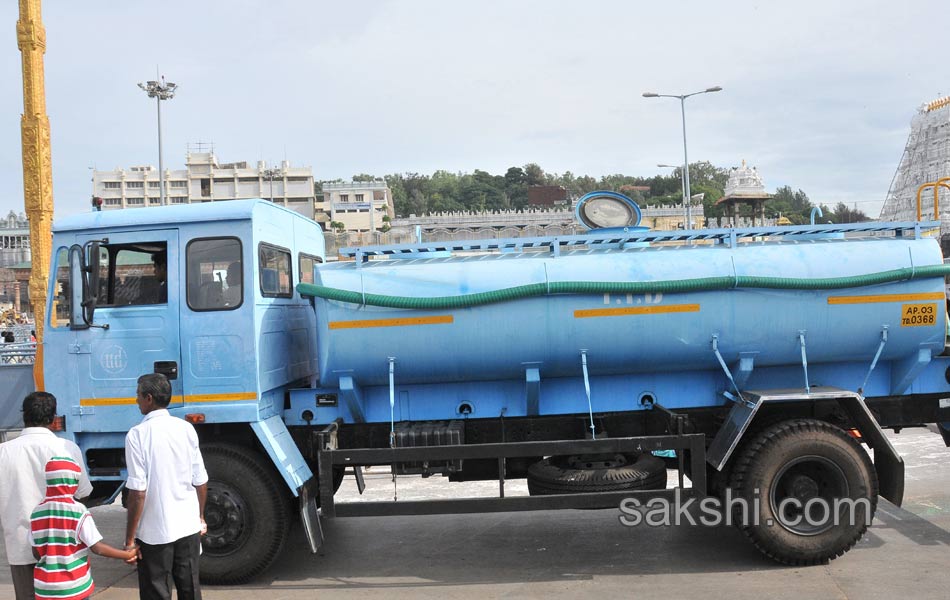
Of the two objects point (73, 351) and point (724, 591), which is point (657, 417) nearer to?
point (724, 591)

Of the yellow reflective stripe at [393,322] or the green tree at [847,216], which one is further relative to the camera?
the green tree at [847,216]

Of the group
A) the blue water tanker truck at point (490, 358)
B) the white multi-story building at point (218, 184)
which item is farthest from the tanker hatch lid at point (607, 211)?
the white multi-story building at point (218, 184)

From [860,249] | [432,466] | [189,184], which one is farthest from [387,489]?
[189,184]

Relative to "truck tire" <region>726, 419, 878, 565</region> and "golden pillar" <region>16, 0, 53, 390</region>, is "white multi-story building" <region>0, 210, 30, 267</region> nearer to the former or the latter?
"golden pillar" <region>16, 0, 53, 390</region>

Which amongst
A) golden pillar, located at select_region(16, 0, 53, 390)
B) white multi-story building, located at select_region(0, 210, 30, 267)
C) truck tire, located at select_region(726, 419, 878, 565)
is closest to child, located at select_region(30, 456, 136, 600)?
truck tire, located at select_region(726, 419, 878, 565)

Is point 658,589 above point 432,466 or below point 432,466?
below

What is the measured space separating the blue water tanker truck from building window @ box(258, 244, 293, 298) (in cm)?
4

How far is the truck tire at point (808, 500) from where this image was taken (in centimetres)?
585

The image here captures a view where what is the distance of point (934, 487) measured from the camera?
8.23m

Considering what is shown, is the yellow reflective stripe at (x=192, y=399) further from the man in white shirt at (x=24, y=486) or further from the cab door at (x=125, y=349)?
the man in white shirt at (x=24, y=486)

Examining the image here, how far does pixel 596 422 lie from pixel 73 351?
13.6ft

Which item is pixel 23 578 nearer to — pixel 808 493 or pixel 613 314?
pixel 613 314

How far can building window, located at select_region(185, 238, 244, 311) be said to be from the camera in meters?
5.89

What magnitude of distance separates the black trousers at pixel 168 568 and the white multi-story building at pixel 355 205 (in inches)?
3969
